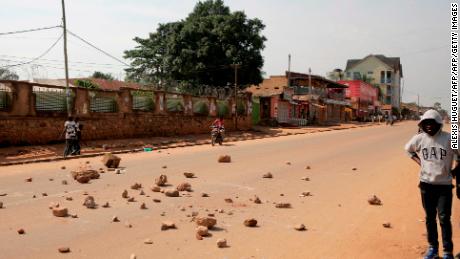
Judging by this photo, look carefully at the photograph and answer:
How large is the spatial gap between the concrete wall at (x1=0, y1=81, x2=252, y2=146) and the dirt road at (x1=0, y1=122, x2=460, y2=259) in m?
6.62

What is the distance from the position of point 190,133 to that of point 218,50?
12641 millimetres

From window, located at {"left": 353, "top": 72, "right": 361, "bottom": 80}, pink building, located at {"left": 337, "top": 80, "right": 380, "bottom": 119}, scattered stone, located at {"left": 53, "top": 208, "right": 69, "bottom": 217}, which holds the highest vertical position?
window, located at {"left": 353, "top": 72, "right": 361, "bottom": 80}

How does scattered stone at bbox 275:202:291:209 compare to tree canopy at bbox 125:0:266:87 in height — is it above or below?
below

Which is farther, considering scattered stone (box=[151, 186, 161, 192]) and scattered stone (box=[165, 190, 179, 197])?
scattered stone (box=[151, 186, 161, 192])

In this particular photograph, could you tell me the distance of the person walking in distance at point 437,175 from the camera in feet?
16.7

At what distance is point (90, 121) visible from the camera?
74.7ft

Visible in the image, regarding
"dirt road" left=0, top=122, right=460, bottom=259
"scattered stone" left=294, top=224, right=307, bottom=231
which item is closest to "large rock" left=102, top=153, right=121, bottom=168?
"dirt road" left=0, top=122, right=460, bottom=259

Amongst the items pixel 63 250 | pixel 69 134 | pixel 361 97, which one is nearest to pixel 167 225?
pixel 63 250

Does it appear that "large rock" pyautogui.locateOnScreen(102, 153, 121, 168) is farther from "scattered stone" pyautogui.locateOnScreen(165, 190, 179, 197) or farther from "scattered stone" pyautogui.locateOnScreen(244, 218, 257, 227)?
"scattered stone" pyautogui.locateOnScreen(244, 218, 257, 227)

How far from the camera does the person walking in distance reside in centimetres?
510

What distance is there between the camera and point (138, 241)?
589cm

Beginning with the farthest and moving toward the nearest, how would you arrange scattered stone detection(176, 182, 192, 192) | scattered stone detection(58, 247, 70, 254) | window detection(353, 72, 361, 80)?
window detection(353, 72, 361, 80) < scattered stone detection(176, 182, 192, 192) < scattered stone detection(58, 247, 70, 254)

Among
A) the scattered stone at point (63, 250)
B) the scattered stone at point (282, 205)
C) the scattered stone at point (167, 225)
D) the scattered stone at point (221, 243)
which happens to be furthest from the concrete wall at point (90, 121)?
the scattered stone at point (221, 243)

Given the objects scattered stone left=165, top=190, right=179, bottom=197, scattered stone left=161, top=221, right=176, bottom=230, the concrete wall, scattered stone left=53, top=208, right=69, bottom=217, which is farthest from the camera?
the concrete wall
